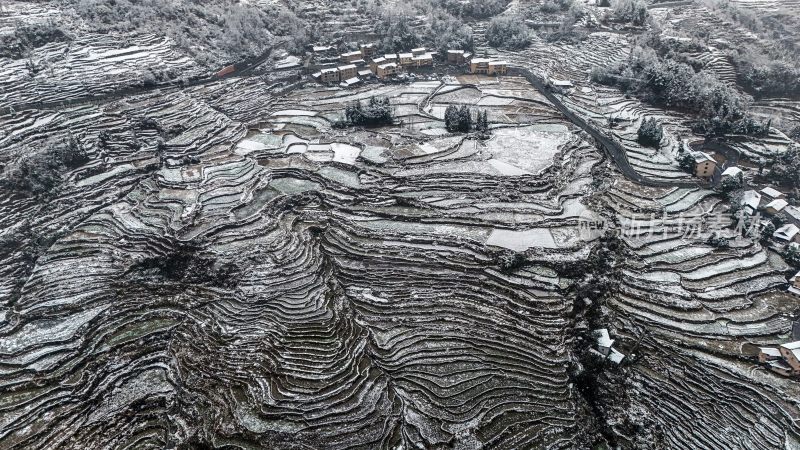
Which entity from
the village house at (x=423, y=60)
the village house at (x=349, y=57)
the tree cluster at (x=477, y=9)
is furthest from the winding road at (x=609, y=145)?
the tree cluster at (x=477, y=9)

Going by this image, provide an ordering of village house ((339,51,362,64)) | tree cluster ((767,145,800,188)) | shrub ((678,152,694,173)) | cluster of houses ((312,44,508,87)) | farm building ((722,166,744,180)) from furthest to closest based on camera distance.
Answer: village house ((339,51,362,64)), cluster of houses ((312,44,508,87)), shrub ((678,152,694,173)), tree cluster ((767,145,800,188)), farm building ((722,166,744,180))

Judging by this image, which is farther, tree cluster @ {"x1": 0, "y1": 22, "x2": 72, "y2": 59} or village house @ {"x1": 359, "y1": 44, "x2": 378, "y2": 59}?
village house @ {"x1": 359, "y1": 44, "x2": 378, "y2": 59}

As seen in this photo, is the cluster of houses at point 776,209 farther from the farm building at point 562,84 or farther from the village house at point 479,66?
the village house at point 479,66

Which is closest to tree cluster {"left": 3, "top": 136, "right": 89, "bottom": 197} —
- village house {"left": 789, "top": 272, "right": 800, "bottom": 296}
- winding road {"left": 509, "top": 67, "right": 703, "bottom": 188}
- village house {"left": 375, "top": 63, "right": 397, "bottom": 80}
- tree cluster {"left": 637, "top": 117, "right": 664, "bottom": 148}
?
village house {"left": 375, "top": 63, "right": 397, "bottom": 80}

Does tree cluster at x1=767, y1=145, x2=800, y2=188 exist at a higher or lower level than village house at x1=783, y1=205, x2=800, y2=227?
higher

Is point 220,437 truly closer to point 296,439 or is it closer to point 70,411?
point 296,439

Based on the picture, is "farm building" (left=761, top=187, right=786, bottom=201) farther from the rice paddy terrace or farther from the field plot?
the field plot

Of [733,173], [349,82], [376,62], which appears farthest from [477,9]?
[733,173]
